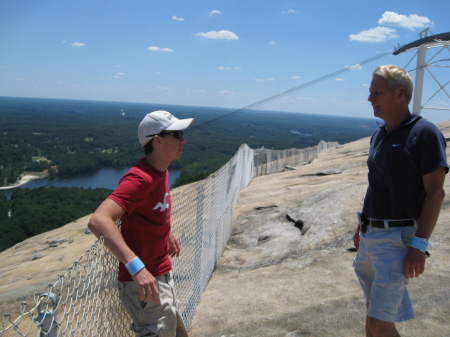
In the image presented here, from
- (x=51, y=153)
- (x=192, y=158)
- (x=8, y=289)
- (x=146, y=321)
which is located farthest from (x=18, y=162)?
(x=146, y=321)

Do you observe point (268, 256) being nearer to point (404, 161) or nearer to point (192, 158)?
point (404, 161)

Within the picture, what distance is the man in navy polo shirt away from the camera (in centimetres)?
247

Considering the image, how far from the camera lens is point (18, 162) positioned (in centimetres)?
8731

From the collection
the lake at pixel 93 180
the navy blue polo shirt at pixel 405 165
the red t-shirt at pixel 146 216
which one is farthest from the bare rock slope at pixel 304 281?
the lake at pixel 93 180

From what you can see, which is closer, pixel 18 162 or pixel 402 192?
pixel 402 192

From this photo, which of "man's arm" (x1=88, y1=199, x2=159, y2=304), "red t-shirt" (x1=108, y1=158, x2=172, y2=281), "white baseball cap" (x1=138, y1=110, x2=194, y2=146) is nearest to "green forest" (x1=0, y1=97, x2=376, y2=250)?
"white baseball cap" (x1=138, y1=110, x2=194, y2=146)

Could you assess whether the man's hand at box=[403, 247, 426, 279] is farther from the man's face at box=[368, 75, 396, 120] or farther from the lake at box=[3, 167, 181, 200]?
the lake at box=[3, 167, 181, 200]

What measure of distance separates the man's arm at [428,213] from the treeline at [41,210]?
33193mm

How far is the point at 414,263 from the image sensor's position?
97.3 inches

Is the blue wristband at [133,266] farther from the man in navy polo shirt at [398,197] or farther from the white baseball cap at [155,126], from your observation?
the man in navy polo shirt at [398,197]

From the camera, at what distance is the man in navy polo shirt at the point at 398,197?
8.11 ft

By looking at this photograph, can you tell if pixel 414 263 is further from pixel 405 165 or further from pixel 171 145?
pixel 171 145

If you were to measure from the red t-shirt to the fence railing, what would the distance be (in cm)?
19

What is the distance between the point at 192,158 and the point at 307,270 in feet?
269
